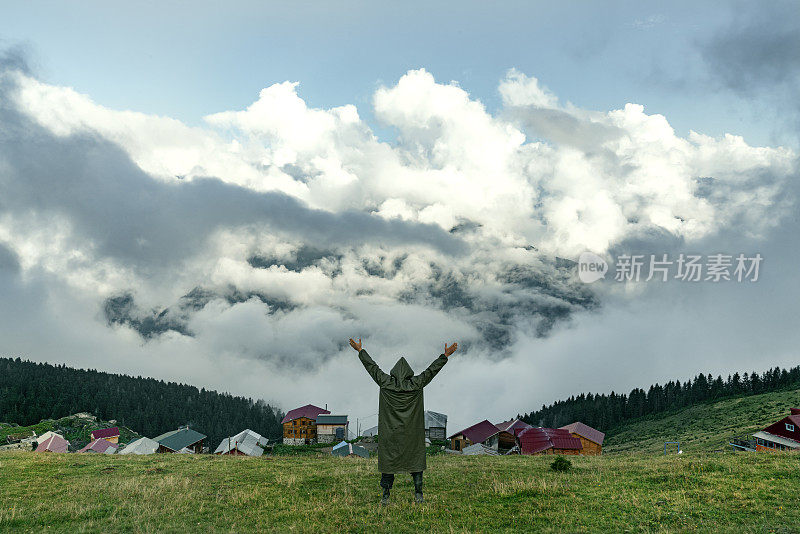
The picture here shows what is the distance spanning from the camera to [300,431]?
401 feet

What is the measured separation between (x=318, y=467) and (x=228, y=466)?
13.8 ft

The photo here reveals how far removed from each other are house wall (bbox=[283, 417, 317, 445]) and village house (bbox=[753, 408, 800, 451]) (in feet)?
304

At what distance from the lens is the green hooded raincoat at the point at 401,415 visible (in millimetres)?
14406

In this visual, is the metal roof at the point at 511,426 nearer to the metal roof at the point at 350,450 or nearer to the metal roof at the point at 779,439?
the metal roof at the point at 350,450

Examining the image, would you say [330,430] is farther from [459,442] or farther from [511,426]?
[511,426]

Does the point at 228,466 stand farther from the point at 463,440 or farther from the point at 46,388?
the point at 46,388

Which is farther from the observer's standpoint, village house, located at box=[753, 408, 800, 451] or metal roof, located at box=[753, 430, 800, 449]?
village house, located at box=[753, 408, 800, 451]

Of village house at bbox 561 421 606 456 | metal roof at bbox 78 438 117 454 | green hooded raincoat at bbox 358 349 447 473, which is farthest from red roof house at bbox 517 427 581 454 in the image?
metal roof at bbox 78 438 117 454

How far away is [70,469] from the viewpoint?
2123 centimetres

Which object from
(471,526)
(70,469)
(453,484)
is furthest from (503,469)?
(70,469)

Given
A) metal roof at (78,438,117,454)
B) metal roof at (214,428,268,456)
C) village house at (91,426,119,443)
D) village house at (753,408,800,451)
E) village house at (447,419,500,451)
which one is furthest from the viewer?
village house at (91,426,119,443)

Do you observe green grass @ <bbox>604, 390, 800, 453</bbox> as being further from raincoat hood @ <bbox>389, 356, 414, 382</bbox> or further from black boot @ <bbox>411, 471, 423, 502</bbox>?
raincoat hood @ <bbox>389, 356, 414, 382</bbox>

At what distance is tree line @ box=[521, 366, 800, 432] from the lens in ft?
549

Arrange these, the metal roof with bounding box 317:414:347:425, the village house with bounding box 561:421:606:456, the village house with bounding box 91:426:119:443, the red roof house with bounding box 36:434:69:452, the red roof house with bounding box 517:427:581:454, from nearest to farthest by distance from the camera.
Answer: the red roof house with bounding box 517:427:581:454 → the village house with bounding box 561:421:606:456 → the red roof house with bounding box 36:434:69:452 → the village house with bounding box 91:426:119:443 → the metal roof with bounding box 317:414:347:425
